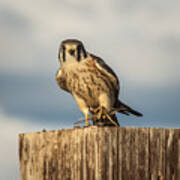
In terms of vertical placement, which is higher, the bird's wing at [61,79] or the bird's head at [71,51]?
the bird's head at [71,51]

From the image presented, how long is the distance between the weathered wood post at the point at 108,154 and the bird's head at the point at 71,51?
238cm

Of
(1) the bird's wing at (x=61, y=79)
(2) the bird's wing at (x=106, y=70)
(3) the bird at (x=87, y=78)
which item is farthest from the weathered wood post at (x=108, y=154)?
(1) the bird's wing at (x=61, y=79)

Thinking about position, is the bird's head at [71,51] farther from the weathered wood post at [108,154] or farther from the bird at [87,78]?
the weathered wood post at [108,154]

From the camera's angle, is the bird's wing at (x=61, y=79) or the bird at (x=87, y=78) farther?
the bird's wing at (x=61, y=79)

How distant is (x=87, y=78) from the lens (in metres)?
6.16

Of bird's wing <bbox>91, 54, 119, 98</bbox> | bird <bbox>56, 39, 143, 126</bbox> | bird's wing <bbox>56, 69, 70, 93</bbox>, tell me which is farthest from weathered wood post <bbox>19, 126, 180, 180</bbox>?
bird's wing <bbox>56, 69, 70, 93</bbox>

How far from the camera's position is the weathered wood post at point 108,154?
3.37 m

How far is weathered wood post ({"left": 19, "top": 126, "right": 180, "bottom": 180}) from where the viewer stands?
11.1ft

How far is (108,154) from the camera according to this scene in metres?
3.36

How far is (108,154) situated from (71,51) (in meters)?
2.85

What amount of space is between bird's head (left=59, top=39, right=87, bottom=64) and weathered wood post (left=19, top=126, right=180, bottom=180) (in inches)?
93.6

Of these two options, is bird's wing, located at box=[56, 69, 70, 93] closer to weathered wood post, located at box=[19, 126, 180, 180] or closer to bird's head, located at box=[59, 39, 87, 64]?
bird's head, located at box=[59, 39, 87, 64]

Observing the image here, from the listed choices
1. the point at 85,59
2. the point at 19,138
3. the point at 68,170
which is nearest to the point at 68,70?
the point at 85,59

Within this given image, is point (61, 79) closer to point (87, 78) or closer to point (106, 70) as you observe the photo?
point (87, 78)
